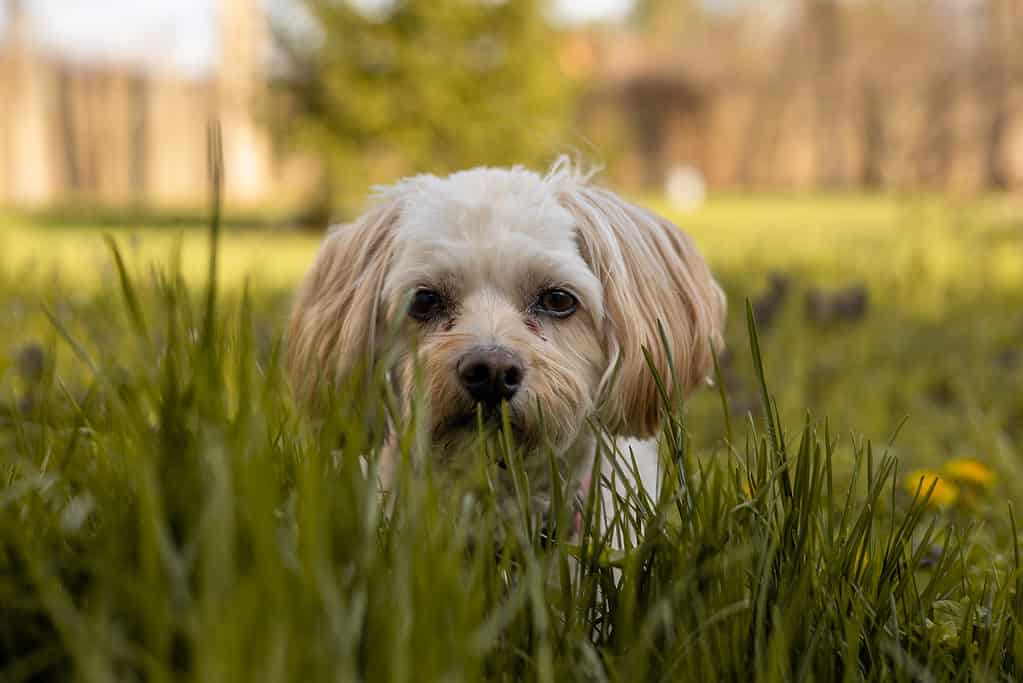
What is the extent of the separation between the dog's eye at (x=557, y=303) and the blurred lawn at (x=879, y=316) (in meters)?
0.59

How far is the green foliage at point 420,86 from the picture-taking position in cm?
1498

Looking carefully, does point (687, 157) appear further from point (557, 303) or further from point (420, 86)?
point (557, 303)

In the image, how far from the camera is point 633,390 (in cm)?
239

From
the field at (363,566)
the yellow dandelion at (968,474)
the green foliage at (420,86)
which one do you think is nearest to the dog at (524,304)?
the field at (363,566)

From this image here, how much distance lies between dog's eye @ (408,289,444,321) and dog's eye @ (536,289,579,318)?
10.0 inches

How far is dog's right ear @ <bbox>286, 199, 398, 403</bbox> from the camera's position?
2.41 meters

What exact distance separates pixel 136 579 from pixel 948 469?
2.35 m

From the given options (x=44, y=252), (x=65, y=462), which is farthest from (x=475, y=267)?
(x=44, y=252)

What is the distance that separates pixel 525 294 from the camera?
245 centimetres

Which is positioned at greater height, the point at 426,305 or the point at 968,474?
the point at 426,305

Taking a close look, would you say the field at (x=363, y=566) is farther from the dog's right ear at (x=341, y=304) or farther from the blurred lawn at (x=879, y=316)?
the dog's right ear at (x=341, y=304)

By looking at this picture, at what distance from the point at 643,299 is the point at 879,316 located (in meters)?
3.90

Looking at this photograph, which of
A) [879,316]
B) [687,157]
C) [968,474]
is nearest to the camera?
[968,474]

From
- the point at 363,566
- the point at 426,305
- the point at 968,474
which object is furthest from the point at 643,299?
the point at 363,566
